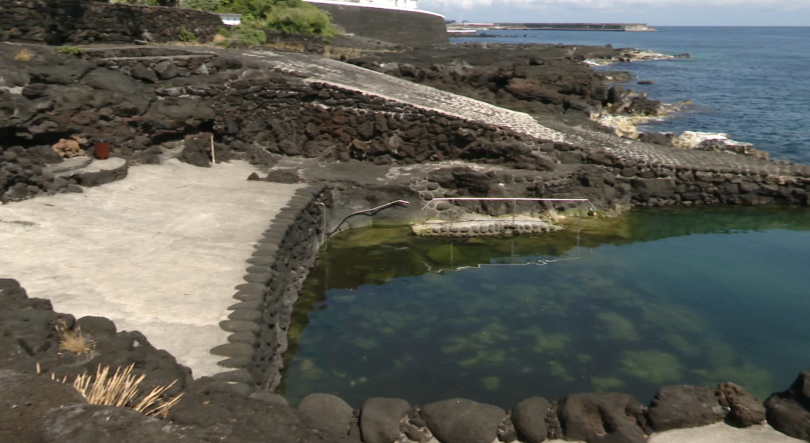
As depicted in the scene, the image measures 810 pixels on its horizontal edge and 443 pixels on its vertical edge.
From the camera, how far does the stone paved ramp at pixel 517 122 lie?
1947 cm

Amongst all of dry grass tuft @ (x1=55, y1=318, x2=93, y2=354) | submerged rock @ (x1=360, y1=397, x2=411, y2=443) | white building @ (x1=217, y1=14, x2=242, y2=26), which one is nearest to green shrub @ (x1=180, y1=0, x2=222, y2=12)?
white building @ (x1=217, y1=14, x2=242, y2=26)

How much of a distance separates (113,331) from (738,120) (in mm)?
39045

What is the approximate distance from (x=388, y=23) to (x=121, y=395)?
5384 centimetres

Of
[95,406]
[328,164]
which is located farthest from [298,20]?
[95,406]

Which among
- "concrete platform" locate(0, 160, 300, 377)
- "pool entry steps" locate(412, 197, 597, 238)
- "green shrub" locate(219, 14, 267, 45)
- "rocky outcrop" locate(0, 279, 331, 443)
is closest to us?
"rocky outcrop" locate(0, 279, 331, 443)

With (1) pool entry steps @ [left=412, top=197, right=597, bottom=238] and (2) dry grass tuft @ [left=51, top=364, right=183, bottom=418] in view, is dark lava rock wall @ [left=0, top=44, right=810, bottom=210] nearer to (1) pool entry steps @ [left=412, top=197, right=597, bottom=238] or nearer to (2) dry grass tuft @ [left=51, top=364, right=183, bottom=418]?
(1) pool entry steps @ [left=412, top=197, right=597, bottom=238]

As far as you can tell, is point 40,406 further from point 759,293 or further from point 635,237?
point 635,237

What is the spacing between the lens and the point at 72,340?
21.1ft

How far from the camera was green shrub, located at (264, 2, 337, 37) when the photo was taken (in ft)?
122

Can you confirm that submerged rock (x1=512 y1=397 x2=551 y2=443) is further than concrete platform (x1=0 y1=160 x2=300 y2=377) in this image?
No

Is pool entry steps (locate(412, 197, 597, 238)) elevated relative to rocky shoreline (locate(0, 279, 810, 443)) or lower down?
lower down

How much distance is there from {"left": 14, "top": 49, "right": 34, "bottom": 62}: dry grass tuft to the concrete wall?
38234 mm

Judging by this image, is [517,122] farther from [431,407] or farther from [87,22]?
[431,407]

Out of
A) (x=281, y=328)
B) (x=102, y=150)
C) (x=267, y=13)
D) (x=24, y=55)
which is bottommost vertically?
(x=281, y=328)
